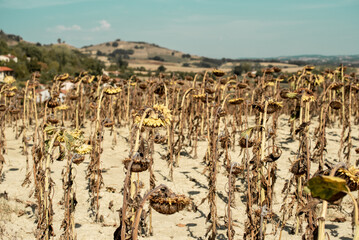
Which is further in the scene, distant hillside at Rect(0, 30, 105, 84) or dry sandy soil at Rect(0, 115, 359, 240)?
distant hillside at Rect(0, 30, 105, 84)

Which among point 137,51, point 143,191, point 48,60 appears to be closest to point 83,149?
point 143,191

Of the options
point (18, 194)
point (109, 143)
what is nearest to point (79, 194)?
point (18, 194)

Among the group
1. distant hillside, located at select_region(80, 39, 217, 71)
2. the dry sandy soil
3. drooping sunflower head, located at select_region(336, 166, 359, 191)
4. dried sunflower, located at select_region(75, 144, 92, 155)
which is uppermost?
distant hillside, located at select_region(80, 39, 217, 71)

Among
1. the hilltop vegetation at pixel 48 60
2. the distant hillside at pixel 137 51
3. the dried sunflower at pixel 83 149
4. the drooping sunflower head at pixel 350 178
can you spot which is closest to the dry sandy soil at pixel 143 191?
the dried sunflower at pixel 83 149

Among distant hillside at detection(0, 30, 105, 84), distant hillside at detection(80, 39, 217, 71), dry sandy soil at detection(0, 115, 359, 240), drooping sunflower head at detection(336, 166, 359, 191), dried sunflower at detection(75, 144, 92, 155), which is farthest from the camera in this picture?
distant hillside at detection(80, 39, 217, 71)

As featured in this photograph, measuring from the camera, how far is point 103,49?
146250 mm

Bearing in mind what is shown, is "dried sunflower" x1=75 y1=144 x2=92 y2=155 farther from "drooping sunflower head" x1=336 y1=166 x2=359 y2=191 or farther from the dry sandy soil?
"drooping sunflower head" x1=336 y1=166 x2=359 y2=191

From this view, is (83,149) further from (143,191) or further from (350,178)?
(350,178)

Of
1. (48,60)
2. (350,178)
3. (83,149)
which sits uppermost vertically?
(48,60)

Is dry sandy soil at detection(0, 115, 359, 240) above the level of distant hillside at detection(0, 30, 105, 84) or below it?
below

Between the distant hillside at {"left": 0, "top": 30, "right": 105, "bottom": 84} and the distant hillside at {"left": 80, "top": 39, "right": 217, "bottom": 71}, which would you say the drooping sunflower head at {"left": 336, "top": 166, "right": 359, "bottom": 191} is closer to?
the distant hillside at {"left": 0, "top": 30, "right": 105, "bottom": 84}

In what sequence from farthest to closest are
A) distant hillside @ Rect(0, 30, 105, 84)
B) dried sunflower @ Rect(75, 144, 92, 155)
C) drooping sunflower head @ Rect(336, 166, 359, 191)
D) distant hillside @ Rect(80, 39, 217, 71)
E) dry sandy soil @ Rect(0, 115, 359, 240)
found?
distant hillside @ Rect(80, 39, 217, 71)
distant hillside @ Rect(0, 30, 105, 84)
dry sandy soil @ Rect(0, 115, 359, 240)
dried sunflower @ Rect(75, 144, 92, 155)
drooping sunflower head @ Rect(336, 166, 359, 191)

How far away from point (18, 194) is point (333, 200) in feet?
17.4

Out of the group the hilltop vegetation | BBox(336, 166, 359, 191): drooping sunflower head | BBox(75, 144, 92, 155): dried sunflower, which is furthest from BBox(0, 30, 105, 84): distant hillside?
BBox(336, 166, 359, 191): drooping sunflower head
